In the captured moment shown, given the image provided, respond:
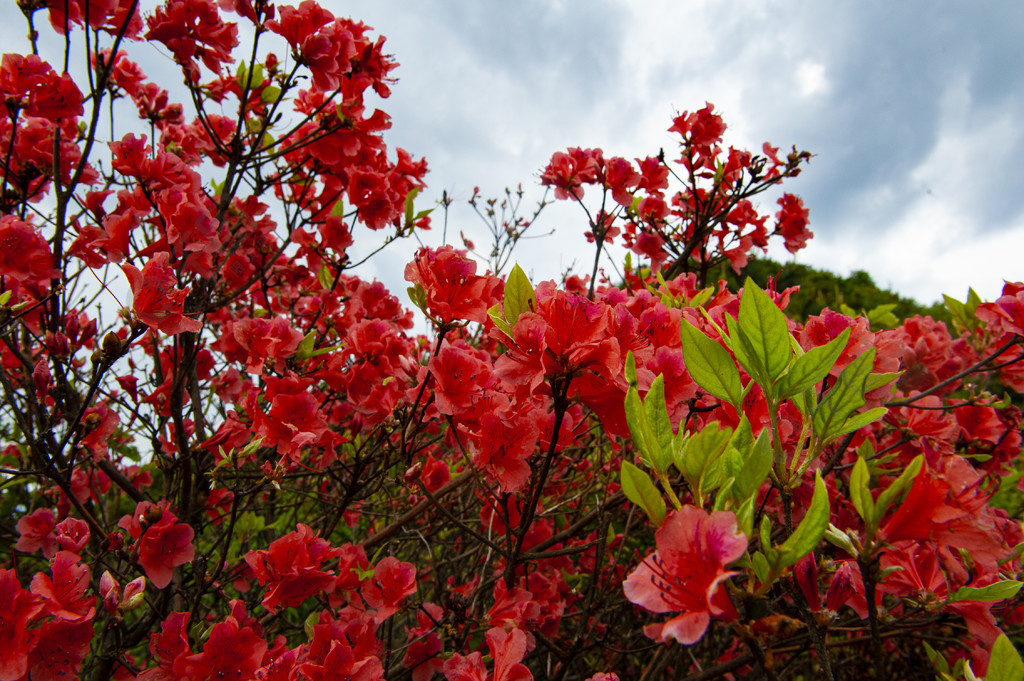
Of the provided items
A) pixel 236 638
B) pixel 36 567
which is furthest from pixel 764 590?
pixel 36 567

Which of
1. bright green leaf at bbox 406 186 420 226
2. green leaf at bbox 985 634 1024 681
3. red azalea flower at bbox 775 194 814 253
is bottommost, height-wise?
green leaf at bbox 985 634 1024 681

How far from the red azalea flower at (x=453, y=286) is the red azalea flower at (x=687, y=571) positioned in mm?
681

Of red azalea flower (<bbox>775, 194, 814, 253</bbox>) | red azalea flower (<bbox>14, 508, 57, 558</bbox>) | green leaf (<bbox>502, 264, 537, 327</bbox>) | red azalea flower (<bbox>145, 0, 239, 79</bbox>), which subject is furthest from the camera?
red azalea flower (<bbox>775, 194, 814, 253</bbox>)

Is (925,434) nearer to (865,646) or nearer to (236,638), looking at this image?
(865,646)

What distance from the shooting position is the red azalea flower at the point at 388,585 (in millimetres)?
1600

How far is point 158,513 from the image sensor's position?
1.58 m

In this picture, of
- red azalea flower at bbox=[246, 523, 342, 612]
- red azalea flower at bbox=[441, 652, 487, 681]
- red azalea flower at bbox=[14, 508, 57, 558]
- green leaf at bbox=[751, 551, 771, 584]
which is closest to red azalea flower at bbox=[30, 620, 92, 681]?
red azalea flower at bbox=[246, 523, 342, 612]

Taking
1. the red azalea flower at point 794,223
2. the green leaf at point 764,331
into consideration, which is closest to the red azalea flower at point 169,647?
the green leaf at point 764,331

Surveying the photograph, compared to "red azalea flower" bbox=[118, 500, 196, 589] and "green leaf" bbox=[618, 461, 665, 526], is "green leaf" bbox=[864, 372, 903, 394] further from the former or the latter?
"red azalea flower" bbox=[118, 500, 196, 589]

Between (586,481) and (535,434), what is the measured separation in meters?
1.56

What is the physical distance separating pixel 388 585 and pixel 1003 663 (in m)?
1.40

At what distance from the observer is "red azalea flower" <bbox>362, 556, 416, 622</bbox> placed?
1600 millimetres

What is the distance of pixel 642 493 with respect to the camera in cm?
69

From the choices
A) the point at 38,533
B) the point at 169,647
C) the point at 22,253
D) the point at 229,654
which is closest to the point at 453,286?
the point at 229,654
